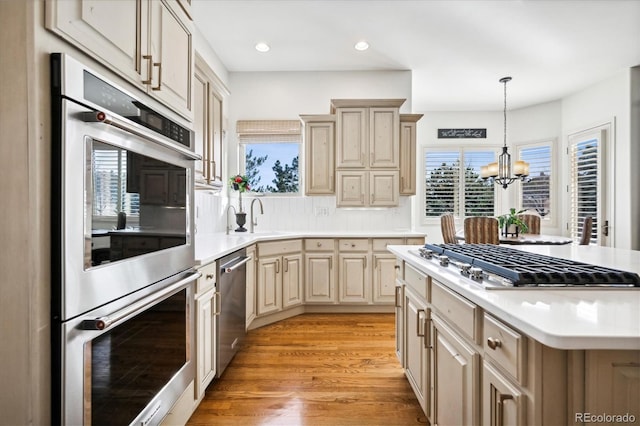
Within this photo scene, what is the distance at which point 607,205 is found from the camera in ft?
14.5

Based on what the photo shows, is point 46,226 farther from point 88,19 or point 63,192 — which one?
point 88,19

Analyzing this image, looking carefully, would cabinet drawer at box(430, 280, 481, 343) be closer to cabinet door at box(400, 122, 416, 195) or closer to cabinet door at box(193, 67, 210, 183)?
cabinet door at box(193, 67, 210, 183)

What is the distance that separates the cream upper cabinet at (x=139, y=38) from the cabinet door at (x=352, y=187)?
234cm

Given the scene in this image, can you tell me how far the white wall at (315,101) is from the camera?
4.17 meters

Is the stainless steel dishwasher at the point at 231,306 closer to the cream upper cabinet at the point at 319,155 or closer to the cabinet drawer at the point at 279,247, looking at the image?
the cabinet drawer at the point at 279,247

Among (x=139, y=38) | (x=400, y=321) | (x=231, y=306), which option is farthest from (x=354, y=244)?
(x=139, y=38)

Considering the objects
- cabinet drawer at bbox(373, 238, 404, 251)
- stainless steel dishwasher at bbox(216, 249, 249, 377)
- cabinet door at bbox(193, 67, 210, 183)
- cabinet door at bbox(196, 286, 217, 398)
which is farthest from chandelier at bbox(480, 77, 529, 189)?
cabinet door at bbox(196, 286, 217, 398)

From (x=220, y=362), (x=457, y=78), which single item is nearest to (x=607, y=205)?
(x=457, y=78)

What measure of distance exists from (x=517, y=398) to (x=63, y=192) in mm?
1303

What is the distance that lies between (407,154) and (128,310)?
139 inches

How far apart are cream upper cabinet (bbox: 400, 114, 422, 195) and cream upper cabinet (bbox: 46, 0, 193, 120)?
278 centimetres

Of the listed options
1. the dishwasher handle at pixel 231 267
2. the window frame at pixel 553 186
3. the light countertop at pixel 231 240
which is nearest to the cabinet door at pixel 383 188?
the light countertop at pixel 231 240

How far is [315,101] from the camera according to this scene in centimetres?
419

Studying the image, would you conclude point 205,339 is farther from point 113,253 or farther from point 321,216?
point 321,216
